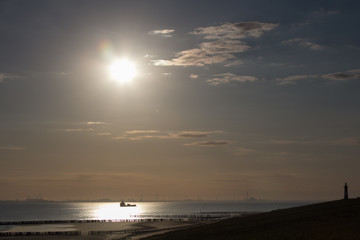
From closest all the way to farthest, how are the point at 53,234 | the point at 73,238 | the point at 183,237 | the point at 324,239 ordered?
the point at 324,239 → the point at 183,237 → the point at 73,238 → the point at 53,234

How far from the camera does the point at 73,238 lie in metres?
89.2

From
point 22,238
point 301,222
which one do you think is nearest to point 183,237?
point 301,222

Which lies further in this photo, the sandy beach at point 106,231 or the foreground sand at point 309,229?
the sandy beach at point 106,231

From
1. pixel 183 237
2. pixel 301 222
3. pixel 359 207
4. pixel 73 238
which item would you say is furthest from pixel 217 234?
pixel 73 238

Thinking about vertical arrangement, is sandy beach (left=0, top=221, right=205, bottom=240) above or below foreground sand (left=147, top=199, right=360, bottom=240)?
below

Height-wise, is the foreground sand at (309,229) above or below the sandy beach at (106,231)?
above

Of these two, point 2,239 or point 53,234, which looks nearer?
point 2,239

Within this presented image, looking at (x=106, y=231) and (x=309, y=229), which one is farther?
(x=106, y=231)

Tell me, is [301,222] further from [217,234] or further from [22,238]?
[22,238]

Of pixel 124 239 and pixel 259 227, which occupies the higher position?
pixel 259 227

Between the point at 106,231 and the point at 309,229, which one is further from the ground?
the point at 309,229

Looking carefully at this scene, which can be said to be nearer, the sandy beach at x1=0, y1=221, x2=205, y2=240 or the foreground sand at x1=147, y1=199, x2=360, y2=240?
the foreground sand at x1=147, y1=199, x2=360, y2=240

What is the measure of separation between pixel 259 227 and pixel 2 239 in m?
63.9

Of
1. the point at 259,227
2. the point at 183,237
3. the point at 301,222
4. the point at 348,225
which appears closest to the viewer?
the point at 348,225
